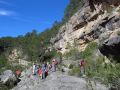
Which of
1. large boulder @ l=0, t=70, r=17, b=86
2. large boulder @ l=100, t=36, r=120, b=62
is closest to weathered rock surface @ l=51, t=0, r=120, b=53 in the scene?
large boulder @ l=100, t=36, r=120, b=62

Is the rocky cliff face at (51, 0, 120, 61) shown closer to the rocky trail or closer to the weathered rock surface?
the weathered rock surface

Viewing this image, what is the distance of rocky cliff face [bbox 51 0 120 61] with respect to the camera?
38.8m

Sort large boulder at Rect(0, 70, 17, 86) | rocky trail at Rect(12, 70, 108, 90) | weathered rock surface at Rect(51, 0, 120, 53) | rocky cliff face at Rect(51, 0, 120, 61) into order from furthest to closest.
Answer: weathered rock surface at Rect(51, 0, 120, 53) → rocky cliff face at Rect(51, 0, 120, 61) → large boulder at Rect(0, 70, 17, 86) → rocky trail at Rect(12, 70, 108, 90)

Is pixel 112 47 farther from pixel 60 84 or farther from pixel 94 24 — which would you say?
pixel 94 24

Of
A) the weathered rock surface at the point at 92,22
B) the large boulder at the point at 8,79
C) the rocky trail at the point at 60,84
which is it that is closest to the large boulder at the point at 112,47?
the weathered rock surface at the point at 92,22

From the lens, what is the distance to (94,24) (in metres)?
47.8

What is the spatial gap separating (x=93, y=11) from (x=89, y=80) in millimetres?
23827

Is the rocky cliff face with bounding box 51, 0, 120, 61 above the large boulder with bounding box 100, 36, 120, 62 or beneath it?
above

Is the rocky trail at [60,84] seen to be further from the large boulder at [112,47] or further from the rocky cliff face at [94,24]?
the rocky cliff face at [94,24]

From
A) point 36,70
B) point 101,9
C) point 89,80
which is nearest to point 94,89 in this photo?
point 89,80

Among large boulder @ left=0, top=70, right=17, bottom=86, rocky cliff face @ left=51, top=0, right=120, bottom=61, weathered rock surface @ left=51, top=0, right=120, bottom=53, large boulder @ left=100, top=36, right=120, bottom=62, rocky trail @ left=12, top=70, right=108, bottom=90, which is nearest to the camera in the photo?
rocky trail @ left=12, top=70, right=108, bottom=90

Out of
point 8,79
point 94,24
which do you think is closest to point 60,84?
point 8,79

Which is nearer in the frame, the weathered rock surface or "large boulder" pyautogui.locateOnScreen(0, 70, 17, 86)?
"large boulder" pyautogui.locateOnScreen(0, 70, 17, 86)

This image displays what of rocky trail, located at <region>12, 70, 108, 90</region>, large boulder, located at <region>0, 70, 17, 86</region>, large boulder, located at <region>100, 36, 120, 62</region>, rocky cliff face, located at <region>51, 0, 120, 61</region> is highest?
rocky cliff face, located at <region>51, 0, 120, 61</region>
